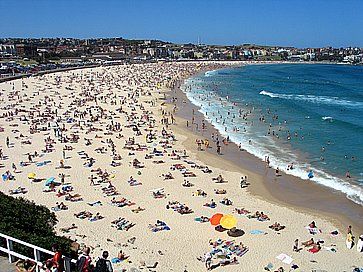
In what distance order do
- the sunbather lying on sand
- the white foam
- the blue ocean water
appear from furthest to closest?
the blue ocean water → the white foam → the sunbather lying on sand

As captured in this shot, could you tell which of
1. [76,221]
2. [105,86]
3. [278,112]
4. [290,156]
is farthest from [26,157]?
[105,86]

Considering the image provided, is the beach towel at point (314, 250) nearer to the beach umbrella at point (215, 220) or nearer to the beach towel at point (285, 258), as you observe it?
the beach towel at point (285, 258)

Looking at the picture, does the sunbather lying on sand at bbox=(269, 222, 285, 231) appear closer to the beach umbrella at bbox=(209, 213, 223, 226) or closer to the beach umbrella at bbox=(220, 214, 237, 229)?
the beach umbrella at bbox=(220, 214, 237, 229)

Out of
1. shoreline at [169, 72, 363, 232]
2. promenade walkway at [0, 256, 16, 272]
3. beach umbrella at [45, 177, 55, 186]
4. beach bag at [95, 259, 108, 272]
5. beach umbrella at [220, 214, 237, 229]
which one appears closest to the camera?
beach bag at [95, 259, 108, 272]

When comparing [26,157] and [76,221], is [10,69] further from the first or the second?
[76,221]

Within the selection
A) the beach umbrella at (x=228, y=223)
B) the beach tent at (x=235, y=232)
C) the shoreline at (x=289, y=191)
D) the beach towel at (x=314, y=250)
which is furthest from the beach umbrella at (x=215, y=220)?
the shoreline at (x=289, y=191)

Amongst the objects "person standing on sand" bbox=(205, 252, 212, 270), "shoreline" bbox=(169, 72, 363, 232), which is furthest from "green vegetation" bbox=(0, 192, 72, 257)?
Result: "shoreline" bbox=(169, 72, 363, 232)
